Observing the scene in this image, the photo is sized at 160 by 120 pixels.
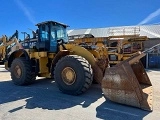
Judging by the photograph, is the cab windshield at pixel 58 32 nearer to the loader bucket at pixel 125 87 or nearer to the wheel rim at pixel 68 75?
the wheel rim at pixel 68 75

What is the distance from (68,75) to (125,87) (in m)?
2.11

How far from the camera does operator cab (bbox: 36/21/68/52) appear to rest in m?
7.93

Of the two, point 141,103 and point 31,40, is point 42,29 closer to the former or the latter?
point 31,40

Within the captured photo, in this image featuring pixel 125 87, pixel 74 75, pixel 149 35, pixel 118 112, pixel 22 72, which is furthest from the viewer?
pixel 149 35

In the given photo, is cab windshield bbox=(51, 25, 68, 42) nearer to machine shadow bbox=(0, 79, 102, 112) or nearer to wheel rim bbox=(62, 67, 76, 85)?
wheel rim bbox=(62, 67, 76, 85)

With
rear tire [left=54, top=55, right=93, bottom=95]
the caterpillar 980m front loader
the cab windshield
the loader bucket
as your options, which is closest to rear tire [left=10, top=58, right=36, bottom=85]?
the caterpillar 980m front loader

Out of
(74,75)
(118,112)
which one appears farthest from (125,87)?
(74,75)

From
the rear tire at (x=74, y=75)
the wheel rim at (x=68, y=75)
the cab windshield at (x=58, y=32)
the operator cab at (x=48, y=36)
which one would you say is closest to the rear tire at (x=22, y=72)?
the operator cab at (x=48, y=36)

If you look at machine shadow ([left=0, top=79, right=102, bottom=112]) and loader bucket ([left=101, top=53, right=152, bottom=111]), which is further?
machine shadow ([left=0, top=79, right=102, bottom=112])

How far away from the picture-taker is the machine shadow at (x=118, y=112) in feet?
14.5

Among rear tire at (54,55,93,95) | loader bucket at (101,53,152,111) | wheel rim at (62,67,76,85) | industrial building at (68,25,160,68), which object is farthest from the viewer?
industrial building at (68,25,160,68)

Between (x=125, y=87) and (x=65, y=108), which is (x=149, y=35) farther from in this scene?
(x=65, y=108)

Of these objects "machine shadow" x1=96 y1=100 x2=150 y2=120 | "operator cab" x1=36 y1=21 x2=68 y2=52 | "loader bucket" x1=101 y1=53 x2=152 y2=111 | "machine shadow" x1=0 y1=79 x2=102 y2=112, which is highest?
"operator cab" x1=36 y1=21 x2=68 y2=52

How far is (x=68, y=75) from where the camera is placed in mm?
6422
